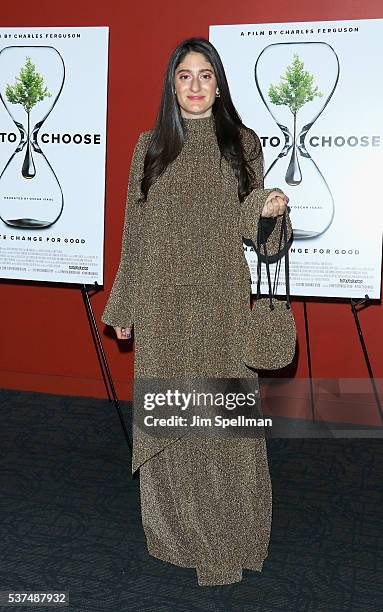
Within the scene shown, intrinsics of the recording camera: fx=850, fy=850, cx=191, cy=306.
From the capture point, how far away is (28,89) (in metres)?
4.35

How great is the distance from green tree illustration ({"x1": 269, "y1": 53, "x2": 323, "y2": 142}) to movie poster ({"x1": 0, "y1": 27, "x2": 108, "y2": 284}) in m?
0.87

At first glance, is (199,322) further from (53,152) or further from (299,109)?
(53,152)

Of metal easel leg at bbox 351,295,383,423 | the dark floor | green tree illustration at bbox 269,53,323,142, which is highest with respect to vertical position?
green tree illustration at bbox 269,53,323,142

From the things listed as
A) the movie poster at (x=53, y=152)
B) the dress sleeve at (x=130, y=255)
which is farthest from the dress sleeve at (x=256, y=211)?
the movie poster at (x=53, y=152)

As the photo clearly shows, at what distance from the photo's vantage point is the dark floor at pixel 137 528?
8.89 feet

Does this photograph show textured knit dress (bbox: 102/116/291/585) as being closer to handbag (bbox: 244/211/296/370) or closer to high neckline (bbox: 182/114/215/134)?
high neckline (bbox: 182/114/215/134)

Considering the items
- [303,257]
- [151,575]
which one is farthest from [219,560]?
[303,257]

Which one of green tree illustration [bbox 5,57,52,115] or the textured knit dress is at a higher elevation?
green tree illustration [bbox 5,57,52,115]

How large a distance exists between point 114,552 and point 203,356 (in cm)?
85

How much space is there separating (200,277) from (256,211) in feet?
0.90

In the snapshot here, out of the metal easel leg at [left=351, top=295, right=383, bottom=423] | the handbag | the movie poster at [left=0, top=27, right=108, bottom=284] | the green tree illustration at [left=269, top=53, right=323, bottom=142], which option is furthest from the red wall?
the handbag

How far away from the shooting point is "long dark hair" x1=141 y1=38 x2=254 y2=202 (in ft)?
8.62

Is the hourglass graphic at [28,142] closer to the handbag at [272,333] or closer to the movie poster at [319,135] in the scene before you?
the movie poster at [319,135]

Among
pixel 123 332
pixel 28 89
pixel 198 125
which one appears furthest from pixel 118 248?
pixel 198 125
